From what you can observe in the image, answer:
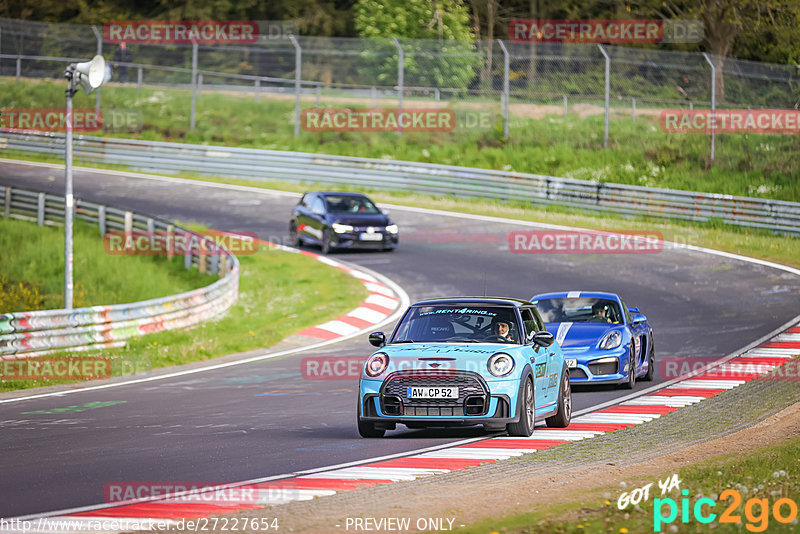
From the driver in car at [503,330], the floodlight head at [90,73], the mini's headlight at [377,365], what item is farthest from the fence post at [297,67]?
the mini's headlight at [377,365]

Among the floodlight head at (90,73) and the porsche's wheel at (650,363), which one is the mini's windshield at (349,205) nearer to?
the floodlight head at (90,73)

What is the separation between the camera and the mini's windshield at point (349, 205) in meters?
29.9

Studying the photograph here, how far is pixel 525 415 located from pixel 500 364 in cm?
60

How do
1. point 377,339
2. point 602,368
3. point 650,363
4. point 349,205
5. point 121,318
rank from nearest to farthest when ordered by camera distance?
1. point 377,339
2. point 602,368
3. point 650,363
4. point 121,318
5. point 349,205

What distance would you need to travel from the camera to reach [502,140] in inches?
1610

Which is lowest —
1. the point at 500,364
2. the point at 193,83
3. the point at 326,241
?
the point at 326,241

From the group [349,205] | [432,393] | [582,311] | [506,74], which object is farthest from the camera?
[506,74]

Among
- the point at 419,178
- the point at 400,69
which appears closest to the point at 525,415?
the point at 419,178

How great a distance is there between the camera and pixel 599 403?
14602 mm

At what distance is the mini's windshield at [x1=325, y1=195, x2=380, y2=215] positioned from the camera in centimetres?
2986

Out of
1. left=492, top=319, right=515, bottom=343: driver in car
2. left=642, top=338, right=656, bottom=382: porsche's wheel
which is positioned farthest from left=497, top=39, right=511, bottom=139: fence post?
left=492, top=319, right=515, bottom=343: driver in car

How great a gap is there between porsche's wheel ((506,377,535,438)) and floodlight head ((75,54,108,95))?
968 centimetres

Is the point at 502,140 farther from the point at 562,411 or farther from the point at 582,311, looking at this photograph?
the point at 562,411

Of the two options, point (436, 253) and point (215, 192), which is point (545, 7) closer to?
point (215, 192)
